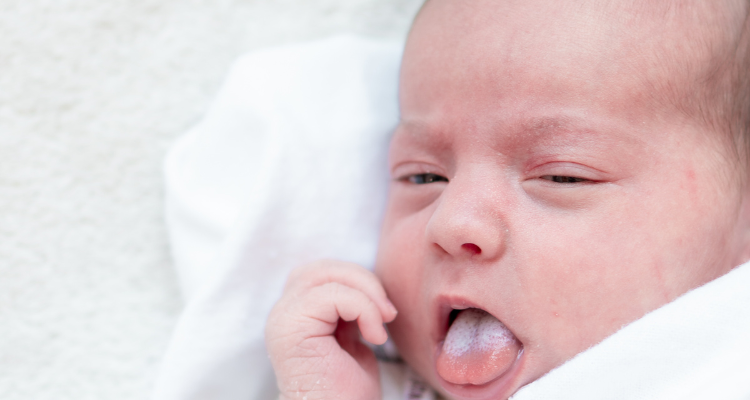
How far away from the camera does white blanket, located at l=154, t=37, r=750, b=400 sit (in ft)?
3.85

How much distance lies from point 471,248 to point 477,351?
15 centimetres

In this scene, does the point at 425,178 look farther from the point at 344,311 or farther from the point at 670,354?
the point at 670,354

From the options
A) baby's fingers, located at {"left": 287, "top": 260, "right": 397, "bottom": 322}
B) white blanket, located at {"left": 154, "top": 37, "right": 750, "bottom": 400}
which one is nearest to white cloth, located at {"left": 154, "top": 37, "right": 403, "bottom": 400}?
white blanket, located at {"left": 154, "top": 37, "right": 750, "bottom": 400}

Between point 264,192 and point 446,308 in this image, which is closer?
point 446,308

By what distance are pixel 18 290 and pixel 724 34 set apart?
1338 millimetres

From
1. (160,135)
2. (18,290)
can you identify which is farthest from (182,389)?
(160,135)

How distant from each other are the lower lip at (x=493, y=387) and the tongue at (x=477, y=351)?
0.4 inches

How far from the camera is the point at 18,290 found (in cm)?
124

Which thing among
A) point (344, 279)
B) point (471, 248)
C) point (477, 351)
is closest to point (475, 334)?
point (477, 351)

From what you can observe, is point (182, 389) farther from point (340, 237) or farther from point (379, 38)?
point (379, 38)

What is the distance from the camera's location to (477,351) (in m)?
0.93

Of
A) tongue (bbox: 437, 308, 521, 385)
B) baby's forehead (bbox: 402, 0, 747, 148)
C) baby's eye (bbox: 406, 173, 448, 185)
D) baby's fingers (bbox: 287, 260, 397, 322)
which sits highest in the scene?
baby's forehead (bbox: 402, 0, 747, 148)

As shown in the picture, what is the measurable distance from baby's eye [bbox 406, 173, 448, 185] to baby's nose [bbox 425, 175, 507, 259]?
0.13 metres

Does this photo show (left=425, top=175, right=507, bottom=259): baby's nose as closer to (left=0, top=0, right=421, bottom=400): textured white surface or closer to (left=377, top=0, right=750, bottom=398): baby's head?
(left=377, top=0, right=750, bottom=398): baby's head
